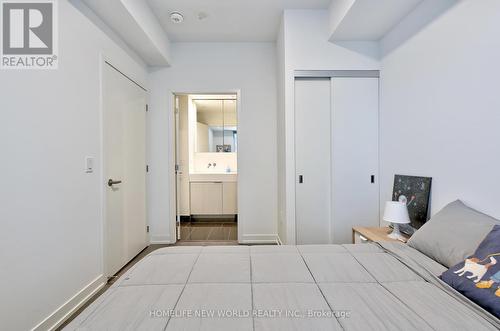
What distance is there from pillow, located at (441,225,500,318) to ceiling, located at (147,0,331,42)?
2519 mm

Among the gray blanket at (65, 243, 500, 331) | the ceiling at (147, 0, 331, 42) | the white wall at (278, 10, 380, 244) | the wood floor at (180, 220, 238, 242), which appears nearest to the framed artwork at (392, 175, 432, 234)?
the gray blanket at (65, 243, 500, 331)

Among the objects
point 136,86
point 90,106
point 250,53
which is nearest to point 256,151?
point 250,53

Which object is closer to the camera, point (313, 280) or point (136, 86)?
point (313, 280)

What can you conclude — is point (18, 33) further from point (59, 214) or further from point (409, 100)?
point (409, 100)

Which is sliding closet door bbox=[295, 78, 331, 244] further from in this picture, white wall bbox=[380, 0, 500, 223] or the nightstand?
white wall bbox=[380, 0, 500, 223]

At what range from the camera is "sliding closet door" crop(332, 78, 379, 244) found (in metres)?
2.51

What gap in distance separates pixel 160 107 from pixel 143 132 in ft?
1.49

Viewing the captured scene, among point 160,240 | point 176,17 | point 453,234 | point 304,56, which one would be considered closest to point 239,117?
point 304,56

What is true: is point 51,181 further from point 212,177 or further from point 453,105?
point 453,105

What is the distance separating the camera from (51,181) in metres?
1.57

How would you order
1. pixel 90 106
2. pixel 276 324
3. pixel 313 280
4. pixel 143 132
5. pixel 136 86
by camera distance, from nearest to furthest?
pixel 276 324
pixel 313 280
pixel 90 106
pixel 136 86
pixel 143 132

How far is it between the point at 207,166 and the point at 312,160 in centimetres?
260

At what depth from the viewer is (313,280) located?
3.44 feet

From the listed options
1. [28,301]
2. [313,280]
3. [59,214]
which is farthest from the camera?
[59,214]
